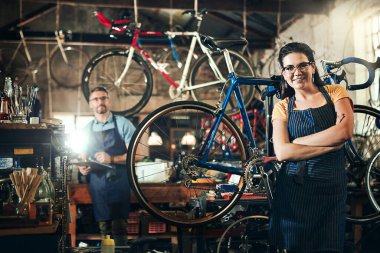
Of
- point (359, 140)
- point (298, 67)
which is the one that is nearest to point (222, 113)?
point (298, 67)

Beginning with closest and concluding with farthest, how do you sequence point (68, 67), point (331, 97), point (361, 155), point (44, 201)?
point (331, 97), point (44, 201), point (361, 155), point (68, 67)

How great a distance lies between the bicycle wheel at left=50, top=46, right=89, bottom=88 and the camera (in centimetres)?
1145

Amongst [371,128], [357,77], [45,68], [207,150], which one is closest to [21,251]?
[207,150]

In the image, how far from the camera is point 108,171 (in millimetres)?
5824

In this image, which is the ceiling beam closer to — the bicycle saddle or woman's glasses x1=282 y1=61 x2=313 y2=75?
the bicycle saddle

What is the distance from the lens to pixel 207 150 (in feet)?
13.5

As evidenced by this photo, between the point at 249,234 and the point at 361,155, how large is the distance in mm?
2622

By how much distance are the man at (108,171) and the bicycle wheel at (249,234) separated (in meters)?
1.61

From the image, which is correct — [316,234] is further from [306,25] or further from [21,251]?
[306,25]

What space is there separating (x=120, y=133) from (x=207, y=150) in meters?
2.17

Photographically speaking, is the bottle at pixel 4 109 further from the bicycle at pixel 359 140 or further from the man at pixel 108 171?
the bicycle at pixel 359 140

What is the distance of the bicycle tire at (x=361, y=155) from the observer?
463 cm

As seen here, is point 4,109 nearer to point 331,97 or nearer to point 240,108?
point 240,108

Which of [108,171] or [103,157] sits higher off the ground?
[103,157]
